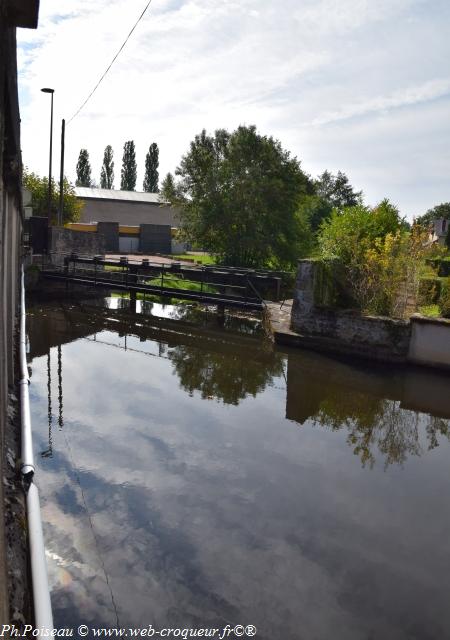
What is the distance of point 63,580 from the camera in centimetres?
364

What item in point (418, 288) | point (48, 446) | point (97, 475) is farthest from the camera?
point (418, 288)

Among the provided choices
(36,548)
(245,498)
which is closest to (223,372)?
(245,498)

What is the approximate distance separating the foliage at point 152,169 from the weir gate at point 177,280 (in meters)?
57.3

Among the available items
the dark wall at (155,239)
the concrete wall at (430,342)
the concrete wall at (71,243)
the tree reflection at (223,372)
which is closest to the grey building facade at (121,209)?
the dark wall at (155,239)

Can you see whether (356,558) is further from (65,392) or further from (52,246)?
(52,246)

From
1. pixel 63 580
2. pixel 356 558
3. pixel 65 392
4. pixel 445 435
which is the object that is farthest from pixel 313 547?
pixel 65 392

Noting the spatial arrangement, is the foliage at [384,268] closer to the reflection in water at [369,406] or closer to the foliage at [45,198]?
the reflection in water at [369,406]

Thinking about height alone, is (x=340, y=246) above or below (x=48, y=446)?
above

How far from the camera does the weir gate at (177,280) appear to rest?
14.7m

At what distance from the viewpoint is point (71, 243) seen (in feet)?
73.6

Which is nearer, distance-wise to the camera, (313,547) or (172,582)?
(172,582)

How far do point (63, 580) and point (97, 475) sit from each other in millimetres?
1569

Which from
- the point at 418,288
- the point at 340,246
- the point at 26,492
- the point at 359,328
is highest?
the point at 340,246

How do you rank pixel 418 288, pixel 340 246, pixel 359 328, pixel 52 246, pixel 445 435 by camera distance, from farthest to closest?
1. pixel 52 246
2. pixel 340 246
3. pixel 418 288
4. pixel 359 328
5. pixel 445 435
